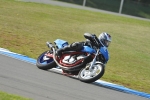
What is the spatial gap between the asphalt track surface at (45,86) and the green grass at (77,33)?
2494 millimetres

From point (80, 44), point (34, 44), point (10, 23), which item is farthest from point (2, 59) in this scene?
point (10, 23)

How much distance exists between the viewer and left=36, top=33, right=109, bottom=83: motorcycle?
1210 cm

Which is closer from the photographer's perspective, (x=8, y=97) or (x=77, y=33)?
(x=8, y=97)

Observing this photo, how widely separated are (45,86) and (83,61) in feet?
8.30

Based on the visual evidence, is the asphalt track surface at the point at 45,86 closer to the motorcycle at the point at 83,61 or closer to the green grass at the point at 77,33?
the motorcycle at the point at 83,61

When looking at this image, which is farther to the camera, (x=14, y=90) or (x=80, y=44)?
(x=80, y=44)

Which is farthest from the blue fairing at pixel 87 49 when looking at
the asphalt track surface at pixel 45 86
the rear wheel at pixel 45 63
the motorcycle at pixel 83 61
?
the rear wheel at pixel 45 63

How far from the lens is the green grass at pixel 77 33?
16766 mm

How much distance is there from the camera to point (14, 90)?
9102 millimetres

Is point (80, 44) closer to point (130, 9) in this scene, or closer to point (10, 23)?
point (10, 23)

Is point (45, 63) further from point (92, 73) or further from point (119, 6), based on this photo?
point (119, 6)

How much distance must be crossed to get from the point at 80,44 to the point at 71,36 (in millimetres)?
11882

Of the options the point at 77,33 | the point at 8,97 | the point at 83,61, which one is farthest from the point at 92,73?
the point at 77,33

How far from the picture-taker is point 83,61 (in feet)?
41.0
